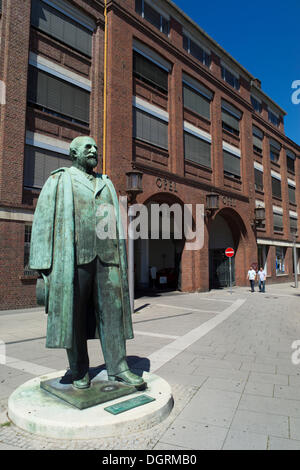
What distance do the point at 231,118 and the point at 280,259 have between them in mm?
13332

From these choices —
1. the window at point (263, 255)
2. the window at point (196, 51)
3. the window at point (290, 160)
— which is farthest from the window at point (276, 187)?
the window at point (196, 51)

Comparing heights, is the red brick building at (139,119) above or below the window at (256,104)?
below

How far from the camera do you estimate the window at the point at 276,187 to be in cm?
2825

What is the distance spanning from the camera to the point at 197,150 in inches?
731

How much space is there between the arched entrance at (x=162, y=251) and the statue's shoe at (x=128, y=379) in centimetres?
1218

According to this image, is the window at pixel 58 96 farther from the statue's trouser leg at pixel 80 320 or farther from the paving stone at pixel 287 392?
the paving stone at pixel 287 392

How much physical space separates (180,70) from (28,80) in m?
9.33

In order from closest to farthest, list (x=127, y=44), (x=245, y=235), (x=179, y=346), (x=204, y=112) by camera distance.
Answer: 1. (x=179, y=346)
2. (x=127, y=44)
3. (x=204, y=112)
4. (x=245, y=235)

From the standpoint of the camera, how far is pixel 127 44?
14773mm

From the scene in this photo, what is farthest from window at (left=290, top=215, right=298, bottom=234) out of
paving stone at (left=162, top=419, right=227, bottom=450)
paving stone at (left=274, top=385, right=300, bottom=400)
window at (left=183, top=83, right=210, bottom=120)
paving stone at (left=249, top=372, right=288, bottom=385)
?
paving stone at (left=162, top=419, right=227, bottom=450)

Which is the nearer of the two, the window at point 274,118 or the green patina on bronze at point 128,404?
the green patina on bronze at point 128,404

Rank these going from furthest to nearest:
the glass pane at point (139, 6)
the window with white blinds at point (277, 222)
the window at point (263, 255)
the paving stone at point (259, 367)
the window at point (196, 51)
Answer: the window with white blinds at point (277, 222)
the window at point (263, 255)
the window at point (196, 51)
the glass pane at point (139, 6)
the paving stone at point (259, 367)
